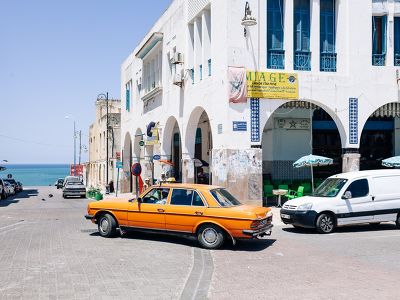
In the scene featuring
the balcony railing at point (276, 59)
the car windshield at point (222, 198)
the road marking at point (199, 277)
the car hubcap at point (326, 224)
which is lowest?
the road marking at point (199, 277)

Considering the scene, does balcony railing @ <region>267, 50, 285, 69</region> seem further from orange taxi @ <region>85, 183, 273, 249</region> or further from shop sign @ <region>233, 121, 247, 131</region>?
orange taxi @ <region>85, 183, 273, 249</region>

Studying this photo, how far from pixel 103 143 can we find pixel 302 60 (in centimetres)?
3501

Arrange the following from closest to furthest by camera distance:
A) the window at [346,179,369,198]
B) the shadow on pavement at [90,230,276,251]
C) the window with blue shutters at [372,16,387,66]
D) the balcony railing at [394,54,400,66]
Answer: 1. the shadow on pavement at [90,230,276,251]
2. the window at [346,179,369,198]
3. the window with blue shutters at [372,16,387,66]
4. the balcony railing at [394,54,400,66]

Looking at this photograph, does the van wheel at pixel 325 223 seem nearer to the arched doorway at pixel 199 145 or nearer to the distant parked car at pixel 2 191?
the arched doorway at pixel 199 145

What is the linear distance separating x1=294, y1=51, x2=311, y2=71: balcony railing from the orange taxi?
10149mm

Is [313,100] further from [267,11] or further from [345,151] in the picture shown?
[267,11]

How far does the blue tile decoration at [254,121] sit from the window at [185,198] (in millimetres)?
8382

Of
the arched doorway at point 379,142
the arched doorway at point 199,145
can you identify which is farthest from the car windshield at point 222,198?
the arched doorway at point 379,142

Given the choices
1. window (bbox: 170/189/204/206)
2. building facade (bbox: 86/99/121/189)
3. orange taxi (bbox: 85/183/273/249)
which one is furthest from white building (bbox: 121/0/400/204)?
building facade (bbox: 86/99/121/189)

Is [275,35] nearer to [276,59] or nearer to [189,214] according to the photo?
[276,59]

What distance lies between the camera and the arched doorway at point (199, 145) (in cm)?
2455

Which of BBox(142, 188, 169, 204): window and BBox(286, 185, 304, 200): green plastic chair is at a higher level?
BBox(142, 188, 169, 204): window

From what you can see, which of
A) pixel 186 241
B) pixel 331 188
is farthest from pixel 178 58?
pixel 186 241

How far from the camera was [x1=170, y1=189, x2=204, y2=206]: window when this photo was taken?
11875 millimetres
